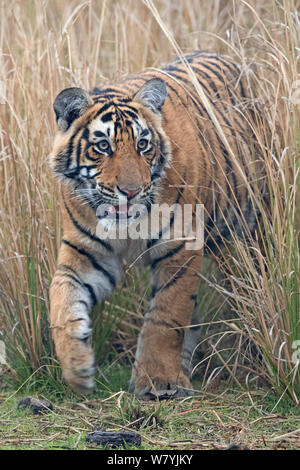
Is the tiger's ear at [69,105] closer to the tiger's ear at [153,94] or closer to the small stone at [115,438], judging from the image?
the tiger's ear at [153,94]

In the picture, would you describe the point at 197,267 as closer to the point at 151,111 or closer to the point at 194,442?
the point at 151,111

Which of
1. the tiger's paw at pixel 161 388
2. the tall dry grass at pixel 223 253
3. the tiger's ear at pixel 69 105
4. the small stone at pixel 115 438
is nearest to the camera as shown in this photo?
the small stone at pixel 115 438

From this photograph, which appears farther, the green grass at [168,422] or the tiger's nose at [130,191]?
the tiger's nose at [130,191]

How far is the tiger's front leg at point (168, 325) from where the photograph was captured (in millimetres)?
3240

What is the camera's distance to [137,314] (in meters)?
3.75

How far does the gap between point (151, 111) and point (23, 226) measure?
0.78m

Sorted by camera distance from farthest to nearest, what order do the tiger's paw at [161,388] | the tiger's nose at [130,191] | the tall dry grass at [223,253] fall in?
1. the tiger's paw at [161,388]
2. the tiger's nose at [130,191]
3. the tall dry grass at [223,253]

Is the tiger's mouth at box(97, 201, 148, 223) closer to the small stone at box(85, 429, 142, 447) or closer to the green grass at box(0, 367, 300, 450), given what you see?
the green grass at box(0, 367, 300, 450)

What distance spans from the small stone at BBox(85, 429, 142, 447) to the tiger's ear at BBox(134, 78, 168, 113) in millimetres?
1443

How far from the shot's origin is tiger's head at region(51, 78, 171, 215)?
9.83ft

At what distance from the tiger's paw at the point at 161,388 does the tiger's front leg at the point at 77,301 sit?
10.7 inches

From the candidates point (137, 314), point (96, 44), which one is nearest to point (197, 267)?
point (137, 314)

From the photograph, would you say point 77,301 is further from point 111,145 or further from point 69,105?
point 69,105

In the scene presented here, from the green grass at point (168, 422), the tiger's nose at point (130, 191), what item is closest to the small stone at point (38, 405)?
the green grass at point (168, 422)
